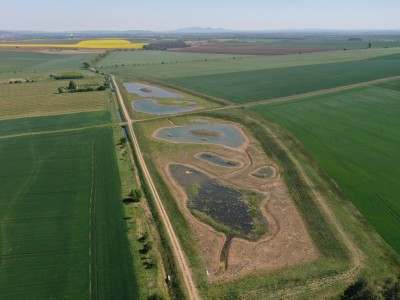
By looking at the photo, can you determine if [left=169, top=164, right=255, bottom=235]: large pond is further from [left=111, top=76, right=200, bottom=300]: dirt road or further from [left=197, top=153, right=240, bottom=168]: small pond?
[left=197, top=153, right=240, bottom=168]: small pond

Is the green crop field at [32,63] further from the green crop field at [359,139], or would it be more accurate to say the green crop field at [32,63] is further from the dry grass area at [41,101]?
the green crop field at [359,139]

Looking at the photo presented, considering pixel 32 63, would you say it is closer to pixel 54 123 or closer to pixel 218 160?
pixel 54 123

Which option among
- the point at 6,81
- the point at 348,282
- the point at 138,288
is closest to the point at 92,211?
the point at 138,288

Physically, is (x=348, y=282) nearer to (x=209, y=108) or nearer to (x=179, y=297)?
(x=179, y=297)

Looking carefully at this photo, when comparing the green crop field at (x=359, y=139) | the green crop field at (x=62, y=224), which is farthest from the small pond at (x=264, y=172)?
the green crop field at (x=62, y=224)

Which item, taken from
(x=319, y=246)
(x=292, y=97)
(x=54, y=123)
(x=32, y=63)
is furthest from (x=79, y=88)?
(x=32, y=63)
